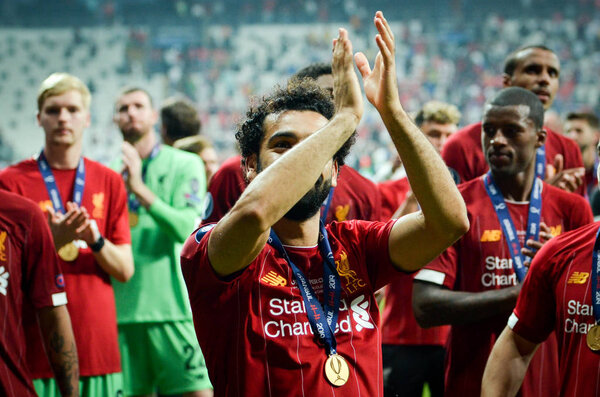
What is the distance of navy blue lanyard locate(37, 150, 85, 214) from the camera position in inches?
169

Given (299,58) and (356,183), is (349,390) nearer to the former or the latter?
(356,183)

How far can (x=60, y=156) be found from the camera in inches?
174

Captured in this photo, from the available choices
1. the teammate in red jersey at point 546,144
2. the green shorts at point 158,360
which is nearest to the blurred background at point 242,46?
the teammate in red jersey at point 546,144

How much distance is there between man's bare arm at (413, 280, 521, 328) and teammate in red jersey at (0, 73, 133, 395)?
1.77m

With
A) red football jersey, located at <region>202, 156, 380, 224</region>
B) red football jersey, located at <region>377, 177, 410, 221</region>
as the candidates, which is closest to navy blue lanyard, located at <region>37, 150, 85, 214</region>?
red football jersey, located at <region>202, 156, 380, 224</region>

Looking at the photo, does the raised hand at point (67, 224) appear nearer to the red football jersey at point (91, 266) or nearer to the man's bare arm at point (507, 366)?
the red football jersey at point (91, 266)

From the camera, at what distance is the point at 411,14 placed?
26.6m

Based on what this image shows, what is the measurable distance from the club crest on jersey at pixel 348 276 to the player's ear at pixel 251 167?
0.35 metres

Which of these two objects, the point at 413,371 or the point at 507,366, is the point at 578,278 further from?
the point at 413,371

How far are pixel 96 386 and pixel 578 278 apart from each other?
271cm

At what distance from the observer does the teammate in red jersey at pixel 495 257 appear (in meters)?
3.34

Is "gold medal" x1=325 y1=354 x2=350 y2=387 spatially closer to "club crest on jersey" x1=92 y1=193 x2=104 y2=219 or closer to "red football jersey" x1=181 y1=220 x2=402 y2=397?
"red football jersey" x1=181 y1=220 x2=402 y2=397

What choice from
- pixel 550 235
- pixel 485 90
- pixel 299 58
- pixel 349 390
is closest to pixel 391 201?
pixel 550 235

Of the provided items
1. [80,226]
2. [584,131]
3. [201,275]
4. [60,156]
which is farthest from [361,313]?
[584,131]
